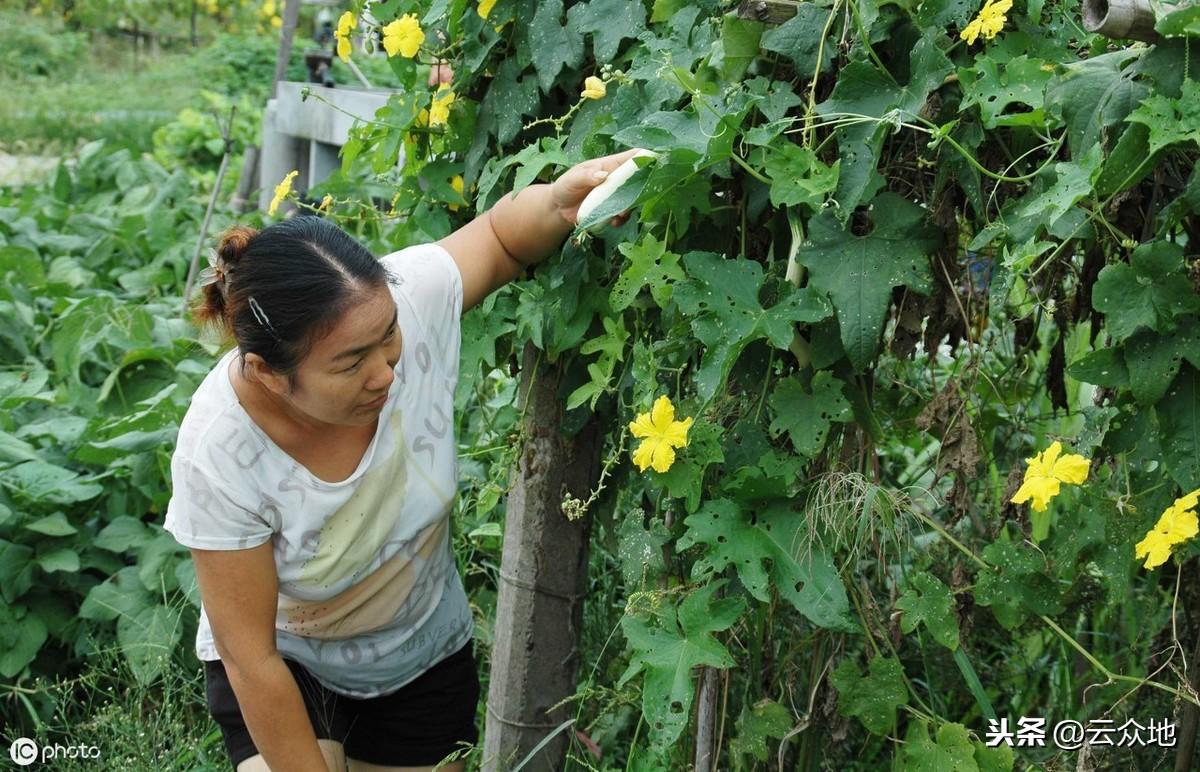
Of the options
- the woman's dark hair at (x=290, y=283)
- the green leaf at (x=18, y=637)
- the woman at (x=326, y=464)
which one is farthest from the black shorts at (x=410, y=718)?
the green leaf at (x=18, y=637)

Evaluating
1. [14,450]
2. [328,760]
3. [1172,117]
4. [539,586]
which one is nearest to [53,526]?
[14,450]

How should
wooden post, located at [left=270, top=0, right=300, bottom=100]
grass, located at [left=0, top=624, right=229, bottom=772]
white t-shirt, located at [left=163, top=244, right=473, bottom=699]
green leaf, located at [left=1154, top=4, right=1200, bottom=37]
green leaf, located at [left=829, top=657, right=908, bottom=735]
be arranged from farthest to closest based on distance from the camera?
1. wooden post, located at [left=270, top=0, right=300, bottom=100]
2. grass, located at [left=0, top=624, right=229, bottom=772]
3. white t-shirt, located at [left=163, top=244, right=473, bottom=699]
4. green leaf, located at [left=829, top=657, right=908, bottom=735]
5. green leaf, located at [left=1154, top=4, right=1200, bottom=37]

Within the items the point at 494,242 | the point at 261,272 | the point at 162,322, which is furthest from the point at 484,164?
the point at 162,322

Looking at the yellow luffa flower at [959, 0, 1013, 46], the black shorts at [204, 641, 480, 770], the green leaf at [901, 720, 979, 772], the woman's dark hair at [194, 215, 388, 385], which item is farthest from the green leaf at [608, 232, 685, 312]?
the black shorts at [204, 641, 480, 770]

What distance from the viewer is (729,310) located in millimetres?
1824

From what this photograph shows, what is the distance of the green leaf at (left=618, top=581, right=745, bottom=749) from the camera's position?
1882 mm

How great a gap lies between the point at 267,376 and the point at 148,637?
59.2 inches

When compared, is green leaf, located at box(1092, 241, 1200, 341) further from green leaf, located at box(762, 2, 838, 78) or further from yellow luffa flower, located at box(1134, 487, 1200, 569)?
green leaf, located at box(762, 2, 838, 78)

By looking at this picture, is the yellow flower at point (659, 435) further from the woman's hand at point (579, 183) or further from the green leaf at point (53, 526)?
the green leaf at point (53, 526)

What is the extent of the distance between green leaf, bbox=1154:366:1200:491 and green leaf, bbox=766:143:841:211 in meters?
0.47

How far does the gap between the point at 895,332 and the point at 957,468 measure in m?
0.22

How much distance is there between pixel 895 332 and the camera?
1979mm

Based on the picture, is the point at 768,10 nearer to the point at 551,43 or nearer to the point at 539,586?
the point at 551,43

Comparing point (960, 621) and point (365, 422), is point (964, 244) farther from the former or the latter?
point (365, 422)
